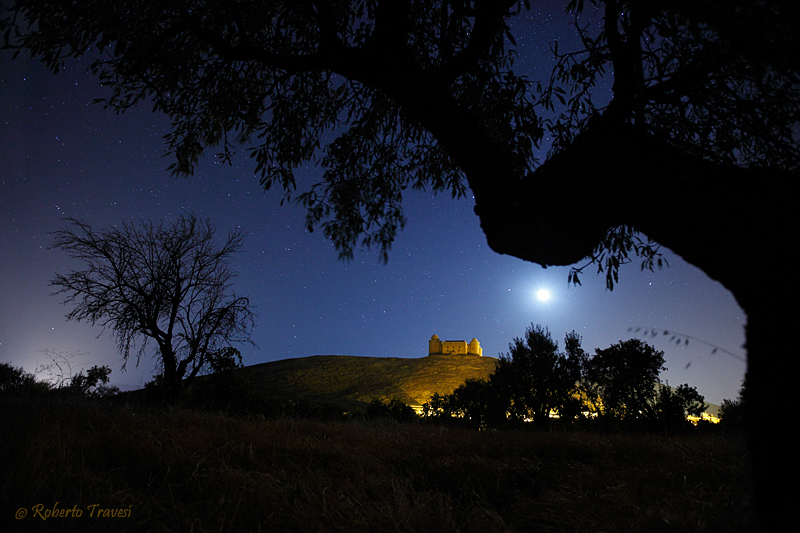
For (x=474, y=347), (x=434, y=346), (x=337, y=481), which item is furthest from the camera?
(x=474, y=347)

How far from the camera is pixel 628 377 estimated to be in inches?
511

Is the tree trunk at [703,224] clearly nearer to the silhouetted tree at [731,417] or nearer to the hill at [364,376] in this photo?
the silhouetted tree at [731,417]

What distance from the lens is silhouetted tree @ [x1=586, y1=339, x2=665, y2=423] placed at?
12.8m

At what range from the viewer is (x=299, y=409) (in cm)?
1303

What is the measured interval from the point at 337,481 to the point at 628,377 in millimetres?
13047

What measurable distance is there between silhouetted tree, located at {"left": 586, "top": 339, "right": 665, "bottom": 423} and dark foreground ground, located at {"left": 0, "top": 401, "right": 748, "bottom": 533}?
8383 mm

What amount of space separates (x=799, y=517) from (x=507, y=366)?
14167mm

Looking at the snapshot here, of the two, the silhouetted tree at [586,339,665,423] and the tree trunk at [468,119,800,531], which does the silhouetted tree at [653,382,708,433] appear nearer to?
the silhouetted tree at [586,339,665,423]

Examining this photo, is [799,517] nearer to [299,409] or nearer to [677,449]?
[677,449]

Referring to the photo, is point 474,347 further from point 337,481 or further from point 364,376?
point 337,481

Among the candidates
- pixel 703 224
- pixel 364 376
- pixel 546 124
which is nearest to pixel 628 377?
pixel 546 124

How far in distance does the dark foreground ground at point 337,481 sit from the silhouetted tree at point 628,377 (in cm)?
838

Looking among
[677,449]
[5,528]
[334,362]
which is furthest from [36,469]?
[334,362]

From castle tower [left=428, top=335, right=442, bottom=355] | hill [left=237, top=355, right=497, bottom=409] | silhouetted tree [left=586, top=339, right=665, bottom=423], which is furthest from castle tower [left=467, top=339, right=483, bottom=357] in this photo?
silhouetted tree [left=586, top=339, right=665, bottom=423]
